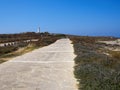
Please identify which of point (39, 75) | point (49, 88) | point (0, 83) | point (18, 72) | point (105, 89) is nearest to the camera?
point (105, 89)

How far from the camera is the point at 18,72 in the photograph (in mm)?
13820

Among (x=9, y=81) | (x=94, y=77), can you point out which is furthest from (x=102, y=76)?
(x=9, y=81)

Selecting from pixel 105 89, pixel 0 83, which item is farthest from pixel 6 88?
pixel 105 89

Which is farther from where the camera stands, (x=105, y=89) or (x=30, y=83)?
(x=30, y=83)

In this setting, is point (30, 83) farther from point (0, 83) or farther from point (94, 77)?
point (94, 77)

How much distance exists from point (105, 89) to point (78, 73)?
12.7 feet

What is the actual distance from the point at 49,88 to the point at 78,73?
3125 millimetres

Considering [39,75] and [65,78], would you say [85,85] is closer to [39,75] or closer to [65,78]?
[65,78]

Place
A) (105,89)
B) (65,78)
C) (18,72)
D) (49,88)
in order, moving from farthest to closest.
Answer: (18,72), (65,78), (49,88), (105,89)

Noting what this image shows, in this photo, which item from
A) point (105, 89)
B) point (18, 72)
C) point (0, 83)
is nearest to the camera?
point (105, 89)

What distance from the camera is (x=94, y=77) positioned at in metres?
11.1

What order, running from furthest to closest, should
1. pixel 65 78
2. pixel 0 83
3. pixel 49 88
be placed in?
1. pixel 65 78
2. pixel 0 83
3. pixel 49 88

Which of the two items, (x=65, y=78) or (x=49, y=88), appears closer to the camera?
(x=49, y=88)

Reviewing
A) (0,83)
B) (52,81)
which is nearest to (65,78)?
(52,81)
